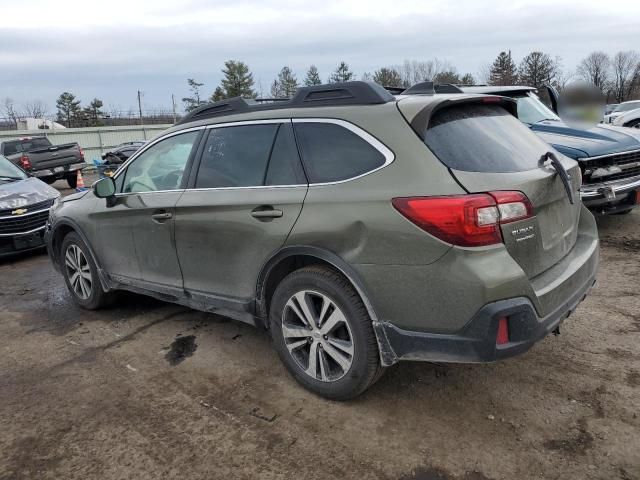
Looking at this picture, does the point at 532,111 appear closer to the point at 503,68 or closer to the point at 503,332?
the point at 503,332

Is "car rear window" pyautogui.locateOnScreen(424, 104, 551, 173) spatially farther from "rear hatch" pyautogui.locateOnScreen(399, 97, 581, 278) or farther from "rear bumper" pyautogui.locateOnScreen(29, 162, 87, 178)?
"rear bumper" pyautogui.locateOnScreen(29, 162, 87, 178)

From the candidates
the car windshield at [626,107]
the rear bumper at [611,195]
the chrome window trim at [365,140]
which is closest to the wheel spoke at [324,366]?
the chrome window trim at [365,140]

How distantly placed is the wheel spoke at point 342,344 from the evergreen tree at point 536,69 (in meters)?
54.4

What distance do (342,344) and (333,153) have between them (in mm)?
1086

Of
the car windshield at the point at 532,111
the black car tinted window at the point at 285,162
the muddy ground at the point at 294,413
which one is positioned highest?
the car windshield at the point at 532,111

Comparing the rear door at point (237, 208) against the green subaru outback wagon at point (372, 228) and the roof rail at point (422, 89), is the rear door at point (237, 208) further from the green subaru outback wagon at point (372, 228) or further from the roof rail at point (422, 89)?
the roof rail at point (422, 89)

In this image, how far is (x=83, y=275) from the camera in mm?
5047

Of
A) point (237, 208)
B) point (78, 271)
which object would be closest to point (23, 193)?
point (78, 271)

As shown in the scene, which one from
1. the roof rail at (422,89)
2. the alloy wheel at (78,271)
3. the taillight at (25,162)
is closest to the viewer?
the roof rail at (422,89)

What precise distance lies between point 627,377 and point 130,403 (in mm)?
3070

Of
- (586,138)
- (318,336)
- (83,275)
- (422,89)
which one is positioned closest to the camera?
(318,336)

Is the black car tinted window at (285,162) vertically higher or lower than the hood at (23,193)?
higher

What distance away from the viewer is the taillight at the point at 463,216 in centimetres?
255

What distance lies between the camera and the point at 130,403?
10.9 ft
